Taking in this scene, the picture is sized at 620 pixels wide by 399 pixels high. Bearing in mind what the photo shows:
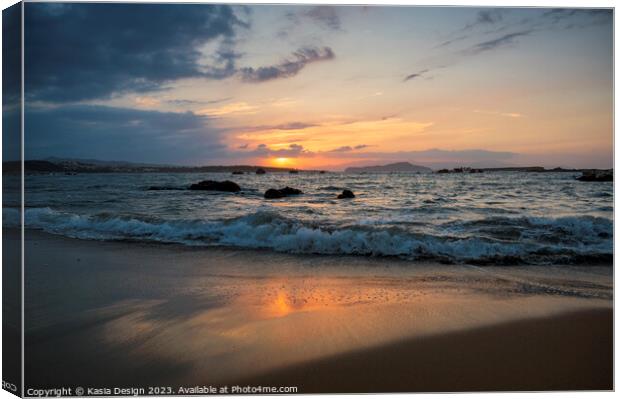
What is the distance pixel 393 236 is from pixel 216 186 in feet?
17.4

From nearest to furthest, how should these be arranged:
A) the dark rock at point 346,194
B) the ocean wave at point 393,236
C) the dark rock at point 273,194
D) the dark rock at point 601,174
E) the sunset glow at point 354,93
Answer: the sunset glow at point 354,93 → the dark rock at point 601,174 → the ocean wave at point 393,236 → the dark rock at point 346,194 → the dark rock at point 273,194

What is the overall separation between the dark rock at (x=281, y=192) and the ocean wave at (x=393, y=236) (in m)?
2.43

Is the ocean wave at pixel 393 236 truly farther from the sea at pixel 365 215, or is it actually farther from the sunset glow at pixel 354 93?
the sunset glow at pixel 354 93

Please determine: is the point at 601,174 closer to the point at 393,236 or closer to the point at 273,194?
the point at 393,236

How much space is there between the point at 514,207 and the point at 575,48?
12.4ft

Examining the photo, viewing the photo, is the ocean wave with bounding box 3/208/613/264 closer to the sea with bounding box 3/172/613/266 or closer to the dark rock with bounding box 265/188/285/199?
the sea with bounding box 3/172/613/266

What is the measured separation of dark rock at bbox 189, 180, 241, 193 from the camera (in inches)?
342

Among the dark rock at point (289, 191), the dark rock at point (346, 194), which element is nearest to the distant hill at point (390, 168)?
the dark rock at point (346, 194)

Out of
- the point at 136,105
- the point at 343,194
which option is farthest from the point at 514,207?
the point at 136,105

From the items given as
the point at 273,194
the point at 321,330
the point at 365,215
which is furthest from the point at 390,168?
the point at 273,194

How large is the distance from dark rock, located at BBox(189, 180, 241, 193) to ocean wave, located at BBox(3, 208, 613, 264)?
2.49 metres

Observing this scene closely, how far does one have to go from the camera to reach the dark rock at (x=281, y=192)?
27.6ft

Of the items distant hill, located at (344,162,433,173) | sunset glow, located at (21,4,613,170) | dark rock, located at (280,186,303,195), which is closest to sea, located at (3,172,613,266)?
dark rock, located at (280,186,303,195)

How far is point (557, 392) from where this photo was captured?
261 centimetres
